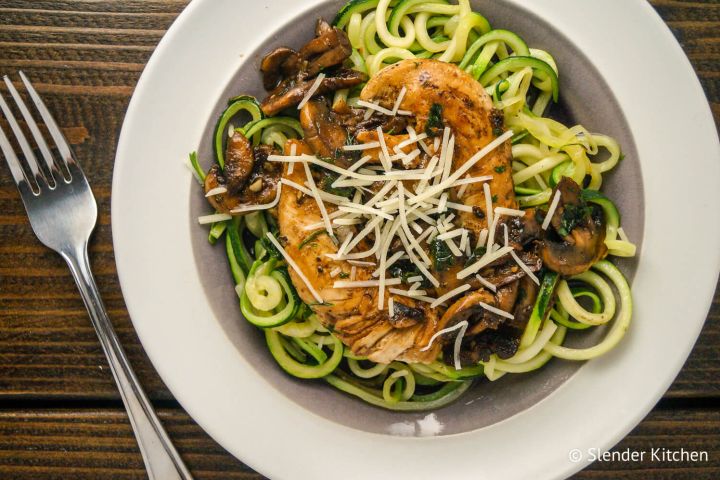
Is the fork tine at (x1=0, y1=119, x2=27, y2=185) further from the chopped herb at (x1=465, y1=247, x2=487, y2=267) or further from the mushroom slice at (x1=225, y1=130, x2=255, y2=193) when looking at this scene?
the chopped herb at (x1=465, y1=247, x2=487, y2=267)

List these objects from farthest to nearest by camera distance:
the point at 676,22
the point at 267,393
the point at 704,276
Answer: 1. the point at 676,22
2. the point at 267,393
3. the point at 704,276

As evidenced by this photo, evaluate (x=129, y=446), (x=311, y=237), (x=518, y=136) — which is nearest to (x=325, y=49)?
(x=311, y=237)

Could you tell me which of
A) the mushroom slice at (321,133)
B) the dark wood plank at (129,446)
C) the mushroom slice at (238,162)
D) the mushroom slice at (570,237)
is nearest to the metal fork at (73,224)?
the dark wood plank at (129,446)

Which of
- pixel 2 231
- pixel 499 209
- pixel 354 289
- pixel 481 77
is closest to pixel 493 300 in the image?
pixel 499 209

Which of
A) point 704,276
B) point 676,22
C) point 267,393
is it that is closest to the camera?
point 704,276

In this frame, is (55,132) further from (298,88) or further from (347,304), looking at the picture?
(347,304)

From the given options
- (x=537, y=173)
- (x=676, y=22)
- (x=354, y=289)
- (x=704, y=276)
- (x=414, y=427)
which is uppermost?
(x=676, y=22)

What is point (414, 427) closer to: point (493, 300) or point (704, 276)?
point (493, 300)

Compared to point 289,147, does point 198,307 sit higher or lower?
lower
